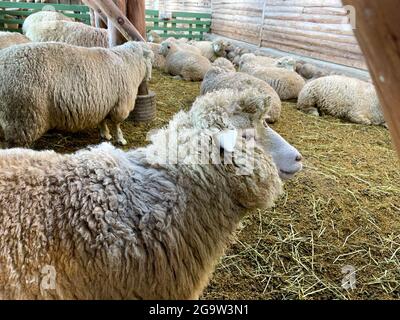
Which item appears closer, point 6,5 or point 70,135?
point 70,135

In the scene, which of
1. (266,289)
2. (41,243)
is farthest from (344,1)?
(266,289)

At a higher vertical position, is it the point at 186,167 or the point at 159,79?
the point at 186,167

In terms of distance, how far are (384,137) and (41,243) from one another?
570cm

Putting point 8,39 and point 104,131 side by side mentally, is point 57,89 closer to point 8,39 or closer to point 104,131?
point 104,131

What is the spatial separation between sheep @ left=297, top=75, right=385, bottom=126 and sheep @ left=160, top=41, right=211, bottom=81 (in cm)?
305

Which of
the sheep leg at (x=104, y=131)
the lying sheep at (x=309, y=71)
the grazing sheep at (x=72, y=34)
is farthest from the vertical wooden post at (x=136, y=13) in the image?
the lying sheep at (x=309, y=71)

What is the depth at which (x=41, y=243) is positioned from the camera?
120 centimetres

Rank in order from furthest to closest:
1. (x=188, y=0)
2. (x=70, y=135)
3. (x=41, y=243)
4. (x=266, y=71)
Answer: (x=188, y=0) < (x=266, y=71) < (x=70, y=135) < (x=41, y=243)

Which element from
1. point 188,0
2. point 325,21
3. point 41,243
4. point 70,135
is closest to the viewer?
point 41,243

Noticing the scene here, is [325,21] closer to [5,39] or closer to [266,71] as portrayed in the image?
[266,71]

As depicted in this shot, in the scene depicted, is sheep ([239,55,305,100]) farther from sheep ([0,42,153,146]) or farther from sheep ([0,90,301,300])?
sheep ([0,90,301,300])

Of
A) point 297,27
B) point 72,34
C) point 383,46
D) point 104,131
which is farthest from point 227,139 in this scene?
point 297,27

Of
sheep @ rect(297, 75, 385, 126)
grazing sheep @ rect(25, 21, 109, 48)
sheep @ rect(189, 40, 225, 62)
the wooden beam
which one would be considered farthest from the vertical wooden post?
sheep @ rect(189, 40, 225, 62)
